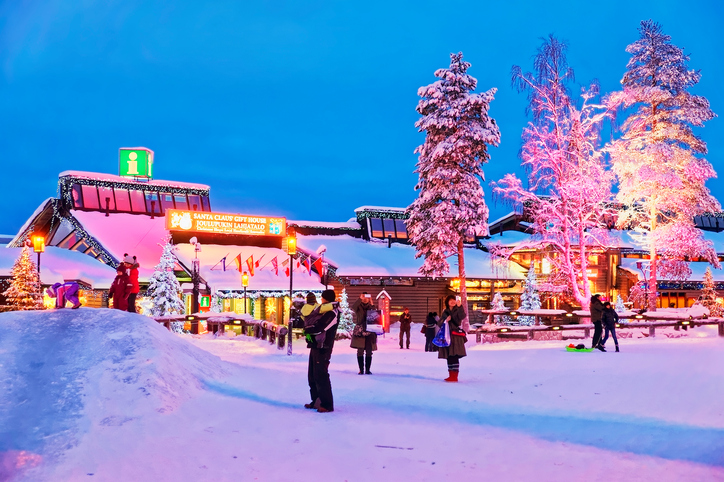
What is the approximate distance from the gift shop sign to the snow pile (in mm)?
26781

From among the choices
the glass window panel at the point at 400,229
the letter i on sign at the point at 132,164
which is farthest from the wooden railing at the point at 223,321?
the glass window panel at the point at 400,229

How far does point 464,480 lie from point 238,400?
4.26 metres

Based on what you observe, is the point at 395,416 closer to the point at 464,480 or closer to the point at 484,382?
the point at 464,480

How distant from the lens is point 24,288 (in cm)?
2786

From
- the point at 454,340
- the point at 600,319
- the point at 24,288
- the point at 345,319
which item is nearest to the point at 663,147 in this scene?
the point at 600,319

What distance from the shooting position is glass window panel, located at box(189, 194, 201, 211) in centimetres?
4103

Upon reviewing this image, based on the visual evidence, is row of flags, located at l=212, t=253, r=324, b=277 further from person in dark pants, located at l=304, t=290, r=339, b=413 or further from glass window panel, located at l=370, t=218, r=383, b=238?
person in dark pants, located at l=304, t=290, r=339, b=413

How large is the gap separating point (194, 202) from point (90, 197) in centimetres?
652

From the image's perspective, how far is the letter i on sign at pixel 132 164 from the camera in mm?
39787

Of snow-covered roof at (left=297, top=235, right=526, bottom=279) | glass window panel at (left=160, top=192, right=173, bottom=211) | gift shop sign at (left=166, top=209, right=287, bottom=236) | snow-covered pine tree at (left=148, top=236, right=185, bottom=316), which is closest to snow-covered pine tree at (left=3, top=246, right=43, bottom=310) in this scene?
snow-covered pine tree at (left=148, top=236, right=185, bottom=316)

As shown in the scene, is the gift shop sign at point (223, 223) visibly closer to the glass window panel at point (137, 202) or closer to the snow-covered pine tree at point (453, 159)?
the glass window panel at point (137, 202)

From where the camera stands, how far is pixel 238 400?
8.66 meters

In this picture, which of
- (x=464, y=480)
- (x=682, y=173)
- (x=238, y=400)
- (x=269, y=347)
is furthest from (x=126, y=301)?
(x=682, y=173)

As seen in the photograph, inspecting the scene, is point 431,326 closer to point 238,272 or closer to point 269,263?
point 238,272
